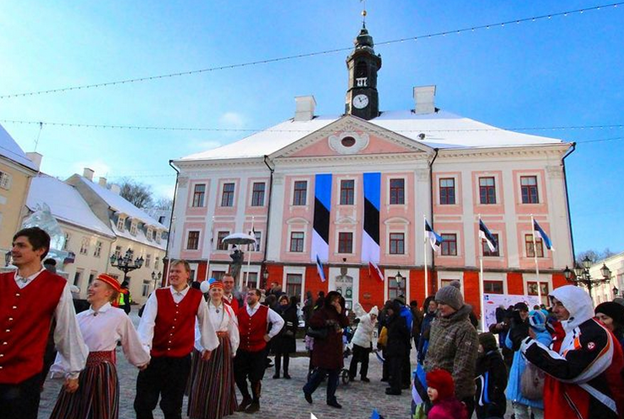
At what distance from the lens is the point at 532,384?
4.46 m

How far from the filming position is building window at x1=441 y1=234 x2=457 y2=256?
84.3 ft

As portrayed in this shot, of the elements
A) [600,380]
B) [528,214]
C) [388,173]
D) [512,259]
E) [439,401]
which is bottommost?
[439,401]

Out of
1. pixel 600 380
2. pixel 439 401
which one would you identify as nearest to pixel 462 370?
pixel 439 401

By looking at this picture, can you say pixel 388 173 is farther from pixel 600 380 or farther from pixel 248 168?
pixel 600 380

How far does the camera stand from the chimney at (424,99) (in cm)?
3391

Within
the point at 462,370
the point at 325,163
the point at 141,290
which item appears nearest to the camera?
the point at 462,370

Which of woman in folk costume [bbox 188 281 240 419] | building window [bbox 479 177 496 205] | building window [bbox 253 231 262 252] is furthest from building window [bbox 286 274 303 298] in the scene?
woman in folk costume [bbox 188 281 240 419]

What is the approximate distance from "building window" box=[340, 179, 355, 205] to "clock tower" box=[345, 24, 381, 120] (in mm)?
8014

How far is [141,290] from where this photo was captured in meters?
41.8

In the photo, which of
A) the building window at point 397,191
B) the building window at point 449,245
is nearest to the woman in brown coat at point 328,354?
the building window at point 449,245

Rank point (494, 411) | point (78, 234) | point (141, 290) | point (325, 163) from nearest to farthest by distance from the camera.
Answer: point (494, 411)
point (325, 163)
point (78, 234)
point (141, 290)

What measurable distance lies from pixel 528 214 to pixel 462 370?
81.6 ft

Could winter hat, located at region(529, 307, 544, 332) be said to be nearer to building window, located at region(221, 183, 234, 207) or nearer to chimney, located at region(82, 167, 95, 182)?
building window, located at region(221, 183, 234, 207)

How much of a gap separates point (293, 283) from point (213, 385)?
2201 centimetres
